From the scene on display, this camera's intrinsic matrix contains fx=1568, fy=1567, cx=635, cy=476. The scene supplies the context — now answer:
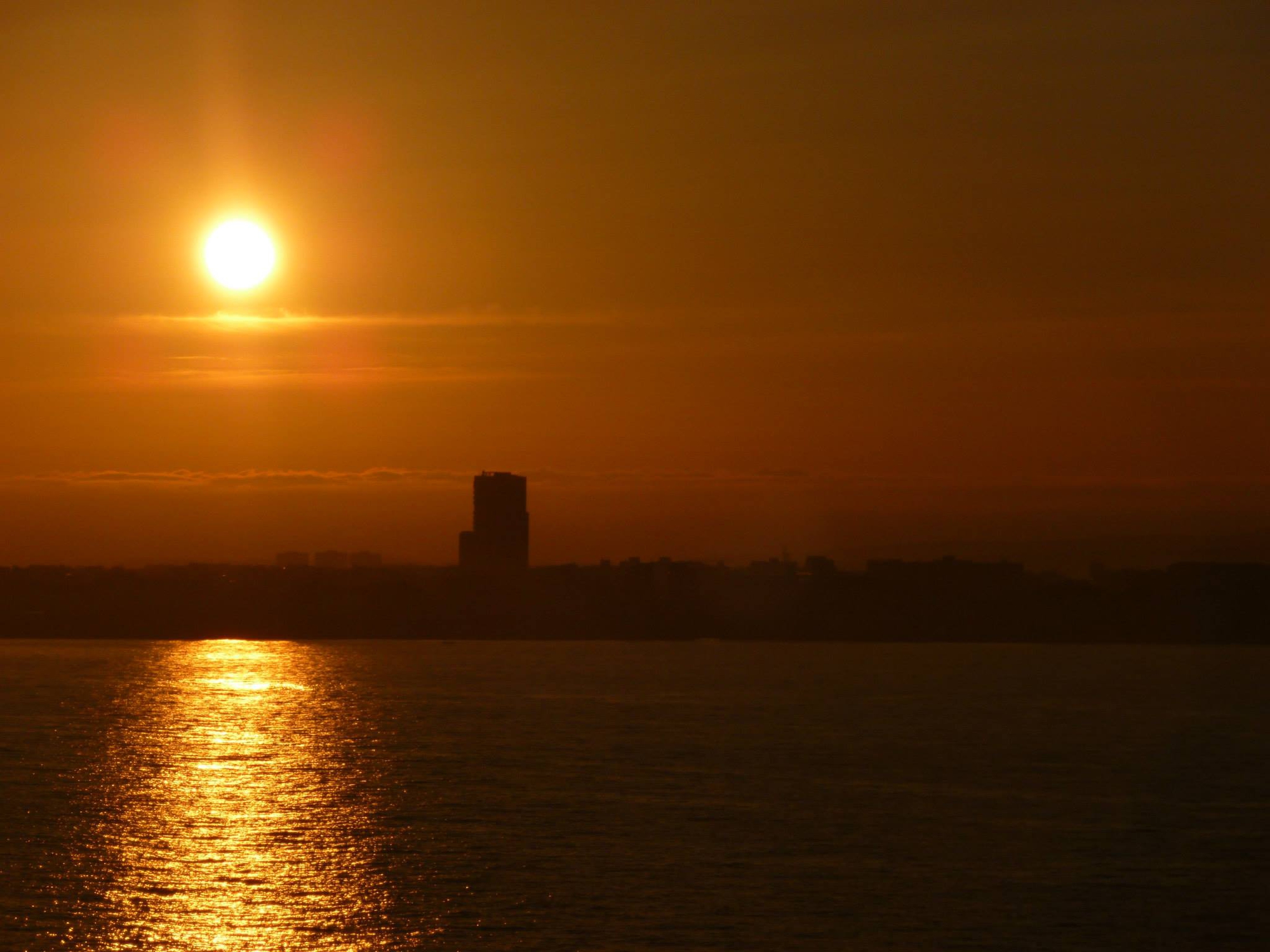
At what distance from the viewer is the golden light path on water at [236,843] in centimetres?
3900

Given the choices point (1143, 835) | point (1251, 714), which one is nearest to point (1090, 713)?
point (1251, 714)

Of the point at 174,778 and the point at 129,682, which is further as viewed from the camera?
the point at 129,682

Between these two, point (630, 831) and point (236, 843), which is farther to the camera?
point (630, 831)

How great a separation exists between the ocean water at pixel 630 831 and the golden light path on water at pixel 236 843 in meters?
0.17

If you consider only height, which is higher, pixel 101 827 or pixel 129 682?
pixel 129 682

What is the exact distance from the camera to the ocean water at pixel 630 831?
40.5m

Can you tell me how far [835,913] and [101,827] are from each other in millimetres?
27276

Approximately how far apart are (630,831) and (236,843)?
44.5 ft

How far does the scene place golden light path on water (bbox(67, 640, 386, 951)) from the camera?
39.0 metres

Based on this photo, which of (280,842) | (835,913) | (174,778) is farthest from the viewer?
(174,778)

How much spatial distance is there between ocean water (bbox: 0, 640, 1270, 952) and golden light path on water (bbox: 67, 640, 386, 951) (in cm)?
17

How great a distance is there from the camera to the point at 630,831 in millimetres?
55688

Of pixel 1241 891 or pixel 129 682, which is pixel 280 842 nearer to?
pixel 1241 891

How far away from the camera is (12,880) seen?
44.7 meters
